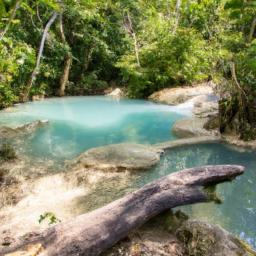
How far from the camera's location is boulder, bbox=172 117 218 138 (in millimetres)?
8972

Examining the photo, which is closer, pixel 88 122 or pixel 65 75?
pixel 88 122

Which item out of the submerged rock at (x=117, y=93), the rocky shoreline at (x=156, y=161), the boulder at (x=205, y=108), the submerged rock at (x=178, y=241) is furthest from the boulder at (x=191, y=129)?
the submerged rock at (x=117, y=93)

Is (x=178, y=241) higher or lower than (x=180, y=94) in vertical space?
higher

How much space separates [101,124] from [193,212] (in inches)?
247

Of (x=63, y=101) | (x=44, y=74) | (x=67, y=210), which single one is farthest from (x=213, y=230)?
(x=44, y=74)

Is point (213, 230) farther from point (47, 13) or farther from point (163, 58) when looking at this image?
point (47, 13)

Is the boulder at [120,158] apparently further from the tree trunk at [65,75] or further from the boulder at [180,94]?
the tree trunk at [65,75]

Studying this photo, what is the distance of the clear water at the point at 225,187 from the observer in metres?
4.77

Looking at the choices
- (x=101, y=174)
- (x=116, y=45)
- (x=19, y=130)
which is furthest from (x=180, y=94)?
(x=101, y=174)

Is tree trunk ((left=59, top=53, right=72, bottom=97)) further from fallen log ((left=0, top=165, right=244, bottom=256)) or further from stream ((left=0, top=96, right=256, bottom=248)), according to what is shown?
fallen log ((left=0, top=165, right=244, bottom=256))

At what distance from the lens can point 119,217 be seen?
10.4ft

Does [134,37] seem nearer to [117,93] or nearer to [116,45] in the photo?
[116,45]

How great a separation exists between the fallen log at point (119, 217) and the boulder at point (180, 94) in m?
11.0

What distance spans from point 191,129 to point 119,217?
20.9 ft
